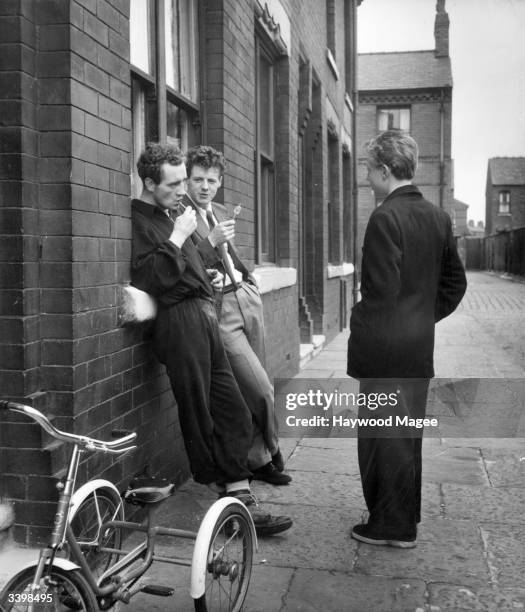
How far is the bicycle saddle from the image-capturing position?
2.87 m

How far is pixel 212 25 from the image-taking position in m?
5.38

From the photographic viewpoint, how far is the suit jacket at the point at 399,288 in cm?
360

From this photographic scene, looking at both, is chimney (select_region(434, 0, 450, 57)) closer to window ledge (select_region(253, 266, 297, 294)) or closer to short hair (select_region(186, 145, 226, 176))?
window ledge (select_region(253, 266, 297, 294))

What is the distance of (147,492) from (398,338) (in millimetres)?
1496

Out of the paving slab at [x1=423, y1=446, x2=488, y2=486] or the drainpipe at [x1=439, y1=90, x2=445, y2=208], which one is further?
the drainpipe at [x1=439, y1=90, x2=445, y2=208]

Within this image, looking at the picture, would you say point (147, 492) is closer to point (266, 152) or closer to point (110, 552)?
point (110, 552)

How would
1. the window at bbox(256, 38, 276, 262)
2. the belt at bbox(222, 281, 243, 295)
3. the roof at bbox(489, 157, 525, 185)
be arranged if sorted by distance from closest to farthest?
the belt at bbox(222, 281, 243, 295)
the window at bbox(256, 38, 276, 262)
the roof at bbox(489, 157, 525, 185)

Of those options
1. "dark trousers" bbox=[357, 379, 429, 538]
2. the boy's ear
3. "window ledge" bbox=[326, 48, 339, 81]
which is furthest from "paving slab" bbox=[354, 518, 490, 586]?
"window ledge" bbox=[326, 48, 339, 81]

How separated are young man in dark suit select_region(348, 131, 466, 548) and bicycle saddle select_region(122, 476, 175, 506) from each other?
1273 mm

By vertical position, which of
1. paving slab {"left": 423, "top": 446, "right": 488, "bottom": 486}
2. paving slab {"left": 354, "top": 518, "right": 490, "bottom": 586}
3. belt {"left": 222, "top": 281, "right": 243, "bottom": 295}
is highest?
belt {"left": 222, "top": 281, "right": 243, "bottom": 295}

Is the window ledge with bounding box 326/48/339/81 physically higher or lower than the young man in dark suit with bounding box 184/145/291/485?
higher

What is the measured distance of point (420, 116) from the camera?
112 ft

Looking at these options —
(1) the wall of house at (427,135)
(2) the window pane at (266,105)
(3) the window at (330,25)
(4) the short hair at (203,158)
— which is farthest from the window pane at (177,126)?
(1) the wall of house at (427,135)

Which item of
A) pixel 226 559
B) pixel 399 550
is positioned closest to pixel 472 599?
pixel 399 550
